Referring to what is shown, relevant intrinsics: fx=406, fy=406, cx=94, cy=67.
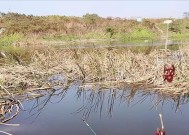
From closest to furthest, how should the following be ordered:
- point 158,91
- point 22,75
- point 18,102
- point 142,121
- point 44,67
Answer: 1. point 142,121
2. point 18,102
3. point 158,91
4. point 22,75
5. point 44,67

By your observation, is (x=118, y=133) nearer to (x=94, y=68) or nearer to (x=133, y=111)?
(x=133, y=111)

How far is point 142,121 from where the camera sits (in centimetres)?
943

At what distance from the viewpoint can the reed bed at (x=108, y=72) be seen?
12830 millimetres

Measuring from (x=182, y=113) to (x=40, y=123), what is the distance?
3526 millimetres

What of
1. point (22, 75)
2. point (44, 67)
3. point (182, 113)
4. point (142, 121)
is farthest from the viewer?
point (44, 67)

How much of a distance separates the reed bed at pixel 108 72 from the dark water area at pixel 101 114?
2.22 feet

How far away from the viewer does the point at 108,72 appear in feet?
47.6

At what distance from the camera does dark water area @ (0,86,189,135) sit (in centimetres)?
892

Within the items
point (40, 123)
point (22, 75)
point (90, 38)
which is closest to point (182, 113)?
point (40, 123)

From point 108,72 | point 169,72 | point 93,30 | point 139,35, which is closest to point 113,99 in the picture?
point 169,72

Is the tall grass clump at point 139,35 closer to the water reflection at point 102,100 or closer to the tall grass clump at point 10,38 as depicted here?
the tall grass clump at point 10,38

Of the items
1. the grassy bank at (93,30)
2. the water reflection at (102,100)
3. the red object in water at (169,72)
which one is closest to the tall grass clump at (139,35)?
the grassy bank at (93,30)

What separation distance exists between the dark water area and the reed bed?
0.68 m

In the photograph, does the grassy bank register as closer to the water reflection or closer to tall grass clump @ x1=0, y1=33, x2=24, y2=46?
tall grass clump @ x1=0, y1=33, x2=24, y2=46
